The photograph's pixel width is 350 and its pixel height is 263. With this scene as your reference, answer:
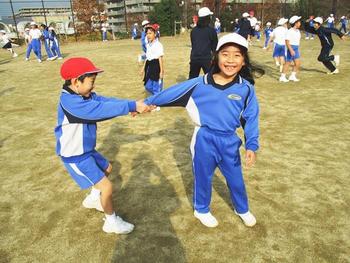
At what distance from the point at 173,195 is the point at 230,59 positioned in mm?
1978

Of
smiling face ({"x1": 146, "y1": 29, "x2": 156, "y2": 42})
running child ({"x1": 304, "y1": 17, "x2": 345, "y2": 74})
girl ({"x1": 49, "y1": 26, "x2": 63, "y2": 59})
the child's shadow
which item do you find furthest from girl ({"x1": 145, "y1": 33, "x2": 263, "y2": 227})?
girl ({"x1": 49, "y1": 26, "x2": 63, "y2": 59})

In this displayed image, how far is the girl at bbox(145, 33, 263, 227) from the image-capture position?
2.75 m

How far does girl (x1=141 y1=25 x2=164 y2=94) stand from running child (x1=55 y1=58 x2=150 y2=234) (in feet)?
13.8

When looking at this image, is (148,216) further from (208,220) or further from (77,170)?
(77,170)

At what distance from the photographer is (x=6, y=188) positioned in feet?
14.3

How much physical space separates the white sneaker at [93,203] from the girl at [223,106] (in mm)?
1294

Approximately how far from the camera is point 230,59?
107 inches

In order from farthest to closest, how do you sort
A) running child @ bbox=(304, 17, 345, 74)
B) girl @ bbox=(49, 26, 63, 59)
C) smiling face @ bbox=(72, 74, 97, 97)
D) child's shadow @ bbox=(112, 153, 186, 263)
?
girl @ bbox=(49, 26, 63, 59)
running child @ bbox=(304, 17, 345, 74)
child's shadow @ bbox=(112, 153, 186, 263)
smiling face @ bbox=(72, 74, 97, 97)

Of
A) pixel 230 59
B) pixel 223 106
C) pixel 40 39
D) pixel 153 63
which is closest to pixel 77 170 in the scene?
pixel 223 106

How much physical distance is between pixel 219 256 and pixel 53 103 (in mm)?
6952

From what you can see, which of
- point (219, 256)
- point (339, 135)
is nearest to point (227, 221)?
point (219, 256)

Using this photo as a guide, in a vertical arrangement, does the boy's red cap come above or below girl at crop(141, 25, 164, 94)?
above

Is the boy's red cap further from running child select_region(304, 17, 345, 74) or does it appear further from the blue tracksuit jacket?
running child select_region(304, 17, 345, 74)

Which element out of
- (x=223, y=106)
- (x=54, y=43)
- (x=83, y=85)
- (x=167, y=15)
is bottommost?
(x=223, y=106)
